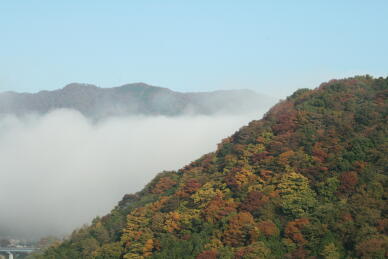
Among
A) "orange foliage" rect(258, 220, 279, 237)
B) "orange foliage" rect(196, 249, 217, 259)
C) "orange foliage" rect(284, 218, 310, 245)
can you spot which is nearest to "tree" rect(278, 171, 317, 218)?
"orange foliage" rect(284, 218, 310, 245)

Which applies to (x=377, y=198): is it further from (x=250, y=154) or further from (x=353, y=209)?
(x=250, y=154)

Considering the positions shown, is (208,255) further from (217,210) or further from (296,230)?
(217,210)

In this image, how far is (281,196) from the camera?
146ft

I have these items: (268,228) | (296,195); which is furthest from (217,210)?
(296,195)

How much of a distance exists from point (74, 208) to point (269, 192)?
73.2 meters

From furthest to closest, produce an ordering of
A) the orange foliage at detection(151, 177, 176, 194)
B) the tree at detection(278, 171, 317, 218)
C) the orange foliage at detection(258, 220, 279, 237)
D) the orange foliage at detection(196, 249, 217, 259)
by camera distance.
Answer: the orange foliage at detection(151, 177, 176, 194)
the tree at detection(278, 171, 317, 218)
the orange foliage at detection(258, 220, 279, 237)
the orange foliage at detection(196, 249, 217, 259)

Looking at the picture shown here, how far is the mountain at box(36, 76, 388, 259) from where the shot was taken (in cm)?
3906

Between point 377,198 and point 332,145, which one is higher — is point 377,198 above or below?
below

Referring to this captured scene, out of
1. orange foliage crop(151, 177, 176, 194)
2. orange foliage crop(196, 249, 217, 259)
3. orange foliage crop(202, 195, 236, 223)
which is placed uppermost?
orange foliage crop(151, 177, 176, 194)

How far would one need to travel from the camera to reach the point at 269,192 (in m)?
45.1

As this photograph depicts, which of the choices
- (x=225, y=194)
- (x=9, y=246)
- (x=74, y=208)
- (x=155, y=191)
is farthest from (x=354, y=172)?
(x=74, y=208)

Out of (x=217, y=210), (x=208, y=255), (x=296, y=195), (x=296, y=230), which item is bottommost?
(x=208, y=255)

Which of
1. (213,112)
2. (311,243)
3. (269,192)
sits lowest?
(311,243)

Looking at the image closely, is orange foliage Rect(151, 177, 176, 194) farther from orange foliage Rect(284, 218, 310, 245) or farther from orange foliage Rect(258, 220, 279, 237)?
orange foliage Rect(284, 218, 310, 245)
